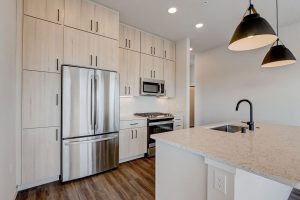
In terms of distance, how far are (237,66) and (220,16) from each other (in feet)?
6.15

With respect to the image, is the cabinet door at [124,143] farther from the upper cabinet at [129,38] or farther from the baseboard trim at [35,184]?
the upper cabinet at [129,38]

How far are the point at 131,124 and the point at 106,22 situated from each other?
6.87 feet

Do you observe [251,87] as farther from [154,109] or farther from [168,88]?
[154,109]

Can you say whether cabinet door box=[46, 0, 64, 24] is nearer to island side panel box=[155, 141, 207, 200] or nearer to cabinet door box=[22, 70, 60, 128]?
cabinet door box=[22, 70, 60, 128]

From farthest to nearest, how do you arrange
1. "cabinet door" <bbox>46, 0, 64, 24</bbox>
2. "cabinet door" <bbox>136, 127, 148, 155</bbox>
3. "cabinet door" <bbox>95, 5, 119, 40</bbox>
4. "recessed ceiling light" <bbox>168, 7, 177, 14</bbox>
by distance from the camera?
"cabinet door" <bbox>136, 127, 148, 155</bbox> → "recessed ceiling light" <bbox>168, 7, 177, 14</bbox> → "cabinet door" <bbox>95, 5, 119, 40</bbox> → "cabinet door" <bbox>46, 0, 64, 24</bbox>

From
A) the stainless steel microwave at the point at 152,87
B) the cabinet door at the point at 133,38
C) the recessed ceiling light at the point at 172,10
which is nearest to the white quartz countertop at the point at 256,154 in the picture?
the stainless steel microwave at the point at 152,87

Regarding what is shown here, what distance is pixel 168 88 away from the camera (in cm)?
447

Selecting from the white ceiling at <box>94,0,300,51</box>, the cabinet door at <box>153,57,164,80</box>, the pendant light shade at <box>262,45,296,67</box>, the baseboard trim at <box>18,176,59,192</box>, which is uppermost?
the white ceiling at <box>94,0,300,51</box>

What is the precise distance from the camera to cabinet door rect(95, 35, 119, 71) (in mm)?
2865

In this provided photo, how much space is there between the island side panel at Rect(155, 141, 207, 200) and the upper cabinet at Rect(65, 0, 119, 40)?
2.39 meters

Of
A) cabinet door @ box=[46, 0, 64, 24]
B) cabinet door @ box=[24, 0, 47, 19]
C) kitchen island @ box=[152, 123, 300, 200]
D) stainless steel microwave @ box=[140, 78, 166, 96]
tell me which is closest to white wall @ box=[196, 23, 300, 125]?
stainless steel microwave @ box=[140, 78, 166, 96]

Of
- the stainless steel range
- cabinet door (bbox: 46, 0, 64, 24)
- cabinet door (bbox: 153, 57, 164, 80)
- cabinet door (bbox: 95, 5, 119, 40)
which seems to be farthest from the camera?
cabinet door (bbox: 153, 57, 164, 80)

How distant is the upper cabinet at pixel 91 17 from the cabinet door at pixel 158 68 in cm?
139

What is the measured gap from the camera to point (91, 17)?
2.77 m
